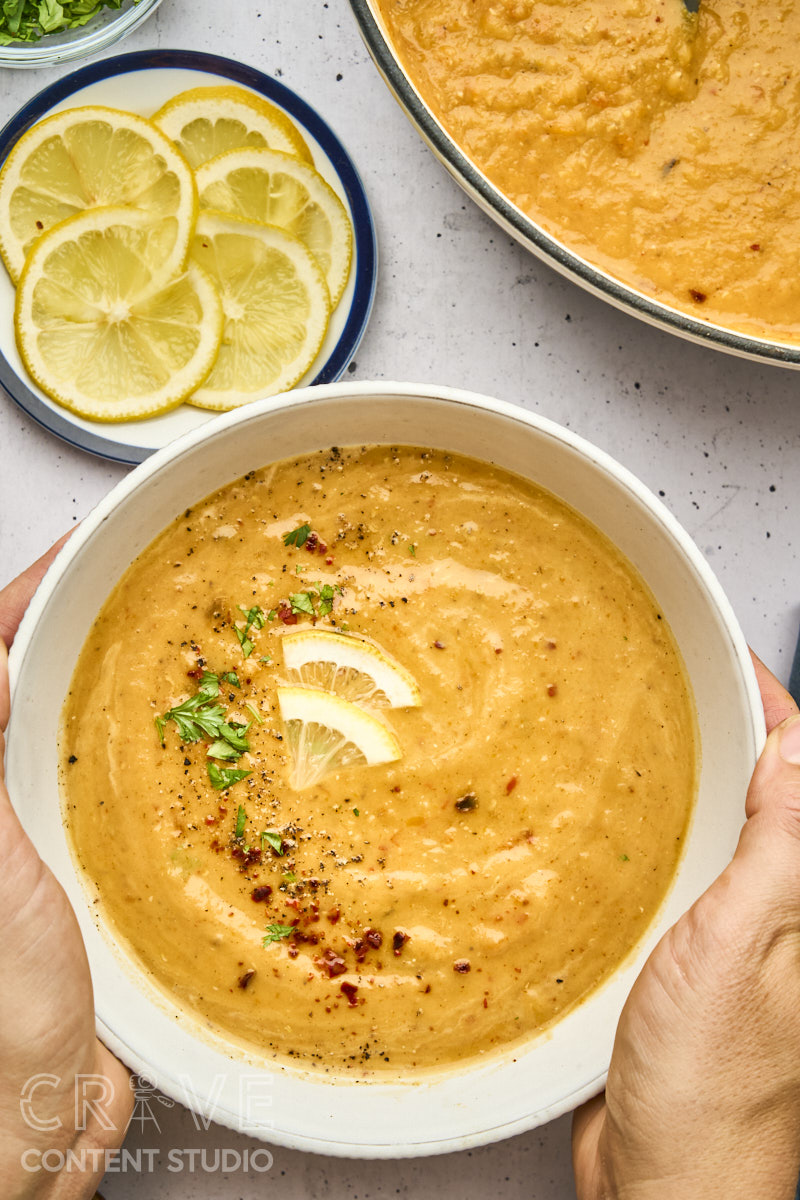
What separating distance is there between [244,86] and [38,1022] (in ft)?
5.85

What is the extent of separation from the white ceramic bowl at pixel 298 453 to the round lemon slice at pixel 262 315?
0.28m

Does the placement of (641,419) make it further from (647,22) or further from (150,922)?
(150,922)

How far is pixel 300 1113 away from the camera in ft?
6.17

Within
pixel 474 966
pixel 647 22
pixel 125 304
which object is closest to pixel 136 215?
pixel 125 304

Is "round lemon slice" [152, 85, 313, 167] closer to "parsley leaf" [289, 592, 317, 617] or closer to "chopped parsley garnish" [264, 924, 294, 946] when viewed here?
"parsley leaf" [289, 592, 317, 617]

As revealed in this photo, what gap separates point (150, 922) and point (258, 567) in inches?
26.4

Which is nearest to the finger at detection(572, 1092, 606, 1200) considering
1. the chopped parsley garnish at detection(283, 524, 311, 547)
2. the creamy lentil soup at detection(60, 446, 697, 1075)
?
the creamy lentil soup at detection(60, 446, 697, 1075)

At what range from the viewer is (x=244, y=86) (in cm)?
213

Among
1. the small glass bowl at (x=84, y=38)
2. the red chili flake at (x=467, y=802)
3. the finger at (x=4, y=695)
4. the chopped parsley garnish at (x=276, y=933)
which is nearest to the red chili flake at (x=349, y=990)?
the chopped parsley garnish at (x=276, y=933)

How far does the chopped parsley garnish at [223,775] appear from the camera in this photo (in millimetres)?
1867

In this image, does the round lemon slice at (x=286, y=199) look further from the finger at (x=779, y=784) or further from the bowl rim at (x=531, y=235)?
the finger at (x=779, y=784)

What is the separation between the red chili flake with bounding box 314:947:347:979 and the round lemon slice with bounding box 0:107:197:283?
4.40ft

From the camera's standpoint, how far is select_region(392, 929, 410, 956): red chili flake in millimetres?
1882

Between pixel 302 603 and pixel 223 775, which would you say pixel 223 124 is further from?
pixel 223 775
